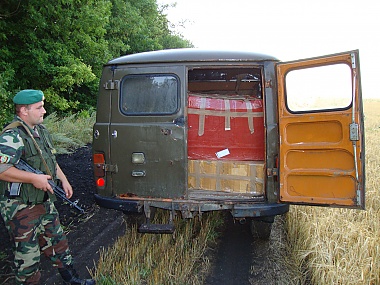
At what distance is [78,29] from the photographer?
971 cm

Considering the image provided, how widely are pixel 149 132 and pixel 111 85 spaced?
0.69 meters

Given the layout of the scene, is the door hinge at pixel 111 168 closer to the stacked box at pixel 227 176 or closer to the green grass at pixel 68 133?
the stacked box at pixel 227 176

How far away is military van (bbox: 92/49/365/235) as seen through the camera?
11.1 ft

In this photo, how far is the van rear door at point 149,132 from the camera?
3.73m

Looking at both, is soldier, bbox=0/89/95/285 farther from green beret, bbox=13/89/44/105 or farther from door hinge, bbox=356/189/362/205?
door hinge, bbox=356/189/362/205

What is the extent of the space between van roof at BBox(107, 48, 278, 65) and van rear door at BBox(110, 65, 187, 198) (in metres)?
0.09

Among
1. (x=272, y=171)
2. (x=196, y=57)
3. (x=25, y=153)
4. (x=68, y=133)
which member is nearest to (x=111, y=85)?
(x=196, y=57)

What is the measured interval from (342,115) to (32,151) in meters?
2.72

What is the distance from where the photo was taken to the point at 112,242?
4.22 m

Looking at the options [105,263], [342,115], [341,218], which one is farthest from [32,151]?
[341,218]

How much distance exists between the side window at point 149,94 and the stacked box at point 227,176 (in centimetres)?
75

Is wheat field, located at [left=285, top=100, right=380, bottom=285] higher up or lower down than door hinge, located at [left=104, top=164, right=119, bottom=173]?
lower down

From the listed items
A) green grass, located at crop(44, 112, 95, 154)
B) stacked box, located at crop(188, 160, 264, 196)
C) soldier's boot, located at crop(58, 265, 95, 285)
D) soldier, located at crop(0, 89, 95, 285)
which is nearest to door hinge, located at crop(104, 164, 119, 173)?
stacked box, located at crop(188, 160, 264, 196)

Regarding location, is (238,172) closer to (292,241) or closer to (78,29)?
(292,241)
